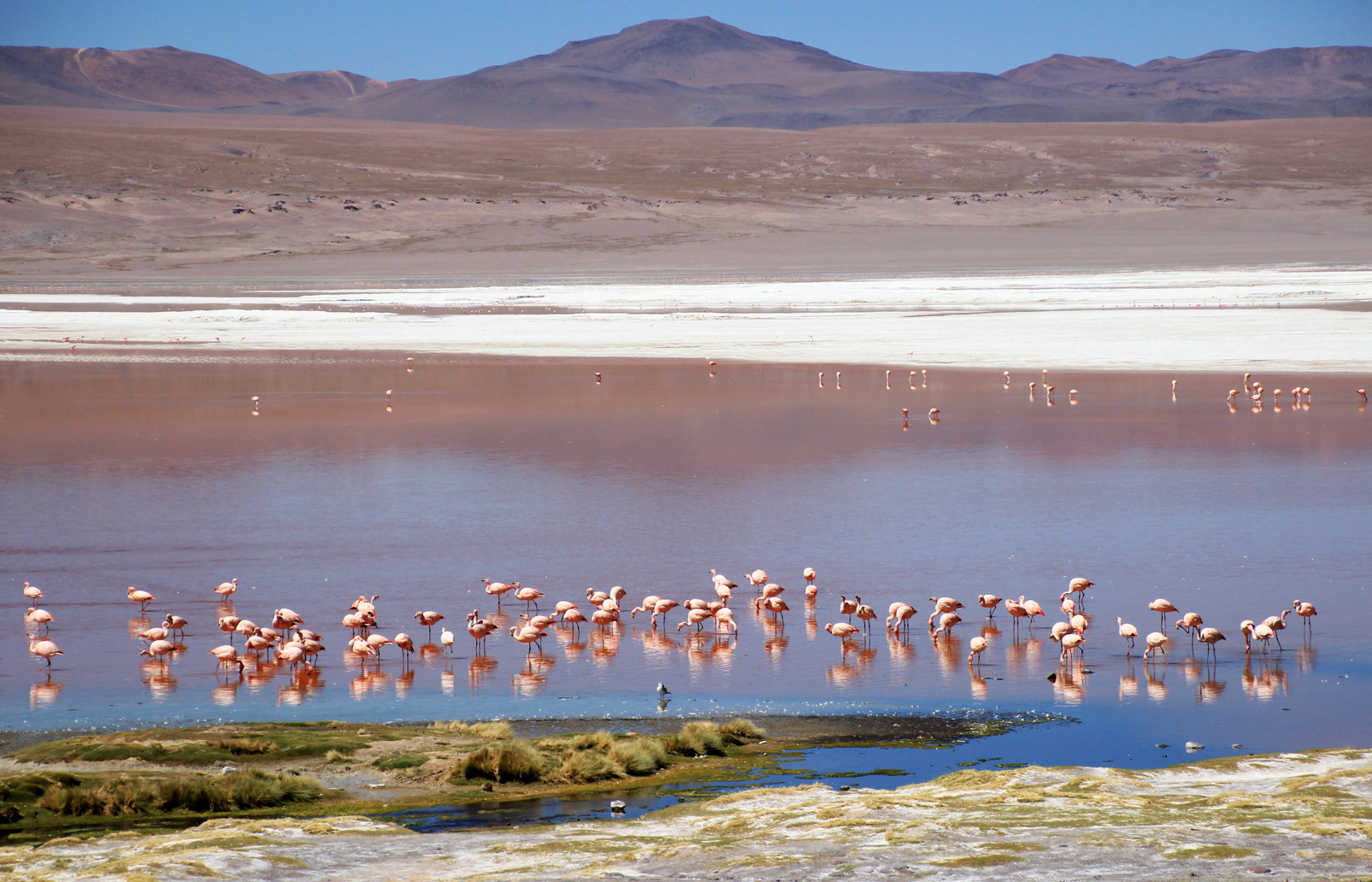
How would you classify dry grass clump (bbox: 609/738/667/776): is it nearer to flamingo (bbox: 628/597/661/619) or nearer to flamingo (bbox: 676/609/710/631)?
flamingo (bbox: 676/609/710/631)

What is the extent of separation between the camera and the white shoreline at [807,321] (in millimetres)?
34750

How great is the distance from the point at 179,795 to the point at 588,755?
2.29 meters

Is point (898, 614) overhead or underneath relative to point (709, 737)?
overhead

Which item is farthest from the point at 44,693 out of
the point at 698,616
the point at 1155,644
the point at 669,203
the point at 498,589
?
the point at 669,203

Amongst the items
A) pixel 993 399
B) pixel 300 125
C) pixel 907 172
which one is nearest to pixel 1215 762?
pixel 993 399

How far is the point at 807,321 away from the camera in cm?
4347

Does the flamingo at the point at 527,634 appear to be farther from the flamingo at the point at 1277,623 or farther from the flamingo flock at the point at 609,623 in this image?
the flamingo at the point at 1277,623

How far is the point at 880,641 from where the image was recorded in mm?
11875

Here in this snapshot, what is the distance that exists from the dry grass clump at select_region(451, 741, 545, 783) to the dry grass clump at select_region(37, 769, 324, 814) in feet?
2.69

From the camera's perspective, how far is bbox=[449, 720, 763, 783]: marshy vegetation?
864 centimetres

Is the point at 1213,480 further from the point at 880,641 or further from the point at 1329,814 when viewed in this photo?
the point at 1329,814

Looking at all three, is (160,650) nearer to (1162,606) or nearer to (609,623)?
(609,623)

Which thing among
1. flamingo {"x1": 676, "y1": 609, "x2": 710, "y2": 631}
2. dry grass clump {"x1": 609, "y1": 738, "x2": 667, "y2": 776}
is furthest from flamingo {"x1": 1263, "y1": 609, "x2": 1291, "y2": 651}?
dry grass clump {"x1": 609, "y1": 738, "x2": 667, "y2": 776}

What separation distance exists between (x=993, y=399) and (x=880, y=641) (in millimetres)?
15434
